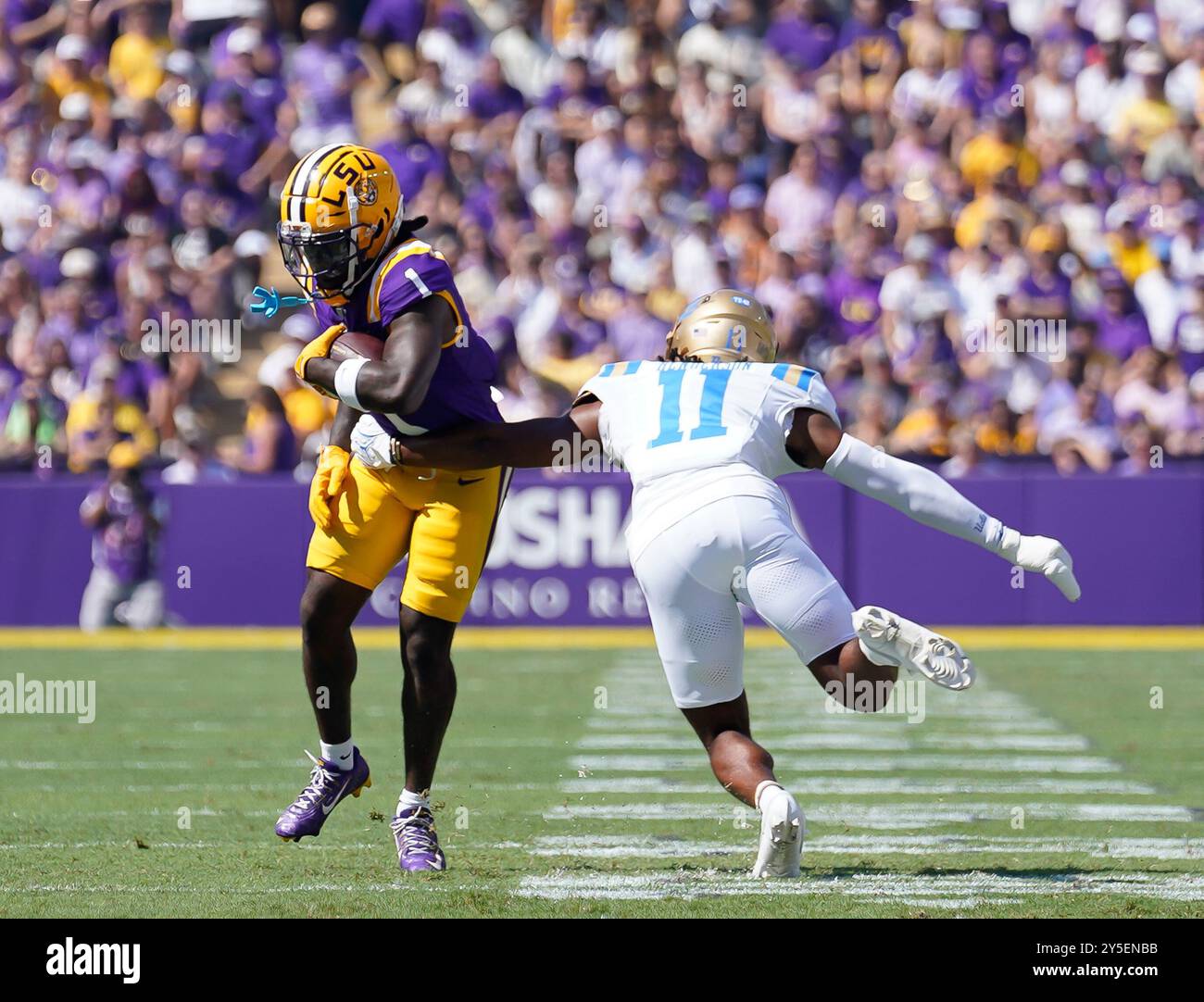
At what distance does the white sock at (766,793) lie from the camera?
16.9 ft

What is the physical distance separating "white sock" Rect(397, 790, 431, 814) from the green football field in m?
0.16

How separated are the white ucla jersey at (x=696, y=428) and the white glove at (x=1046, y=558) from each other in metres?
0.59

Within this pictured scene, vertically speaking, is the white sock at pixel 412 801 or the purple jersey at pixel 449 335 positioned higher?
the purple jersey at pixel 449 335

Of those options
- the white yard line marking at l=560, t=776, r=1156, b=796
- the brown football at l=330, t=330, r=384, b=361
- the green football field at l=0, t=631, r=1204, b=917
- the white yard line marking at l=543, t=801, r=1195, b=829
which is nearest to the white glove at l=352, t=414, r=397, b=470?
the brown football at l=330, t=330, r=384, b=361

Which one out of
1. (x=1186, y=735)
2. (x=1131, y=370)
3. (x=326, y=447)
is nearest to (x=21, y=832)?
(x=326, y=447)

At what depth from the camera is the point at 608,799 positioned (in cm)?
700

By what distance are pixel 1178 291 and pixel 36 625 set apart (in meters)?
8.41

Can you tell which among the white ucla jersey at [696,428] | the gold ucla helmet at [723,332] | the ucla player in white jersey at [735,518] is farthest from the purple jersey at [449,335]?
the gold ucla helmet at [723,332]

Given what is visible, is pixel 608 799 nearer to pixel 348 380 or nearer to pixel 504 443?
pixel 504 443

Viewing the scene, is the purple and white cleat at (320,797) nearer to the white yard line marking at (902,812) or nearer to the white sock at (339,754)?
the white sock at (339,754)

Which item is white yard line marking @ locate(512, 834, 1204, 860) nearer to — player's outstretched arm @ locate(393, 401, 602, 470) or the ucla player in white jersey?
the ucla player in white jersey

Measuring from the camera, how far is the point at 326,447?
6.03 metres

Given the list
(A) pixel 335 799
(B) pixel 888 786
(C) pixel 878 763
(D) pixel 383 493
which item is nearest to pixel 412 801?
(A) pixel 335 799
